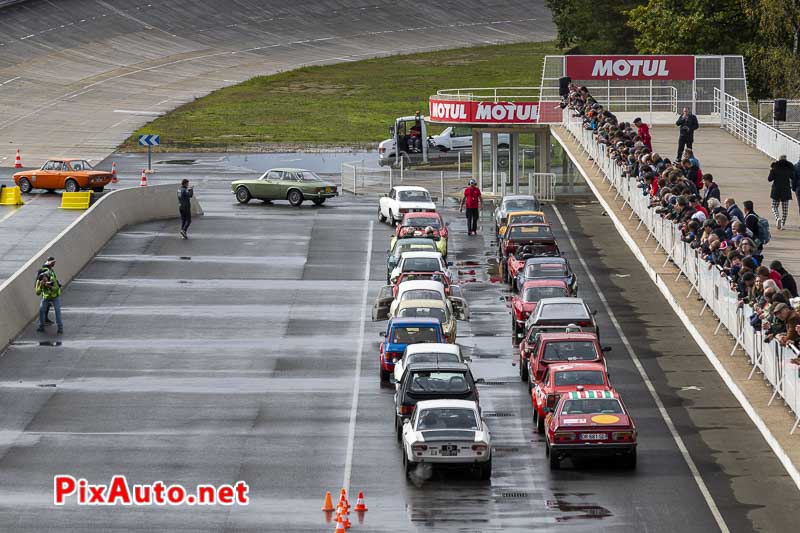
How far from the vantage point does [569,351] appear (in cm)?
3178

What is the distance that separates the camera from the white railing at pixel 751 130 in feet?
154

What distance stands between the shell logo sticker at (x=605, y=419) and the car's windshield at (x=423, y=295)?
36.5ft

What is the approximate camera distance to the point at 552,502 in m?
25.7

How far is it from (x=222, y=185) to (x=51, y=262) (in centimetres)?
2818

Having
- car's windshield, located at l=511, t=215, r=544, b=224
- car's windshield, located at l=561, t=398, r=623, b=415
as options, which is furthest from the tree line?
car's windshield, located at l=561, t=398, r=623, b=415

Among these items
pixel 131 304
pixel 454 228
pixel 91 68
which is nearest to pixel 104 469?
pixel 131 304

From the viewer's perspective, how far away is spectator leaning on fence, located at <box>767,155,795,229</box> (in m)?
36.4

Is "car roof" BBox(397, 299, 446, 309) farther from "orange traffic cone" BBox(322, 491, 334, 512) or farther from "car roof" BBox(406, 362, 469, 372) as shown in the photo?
"orange traffic cone" BBox(322, 491, 334, 512)

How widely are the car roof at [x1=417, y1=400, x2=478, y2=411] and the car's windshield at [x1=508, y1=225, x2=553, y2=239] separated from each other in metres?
18.4

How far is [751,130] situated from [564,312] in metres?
20.7

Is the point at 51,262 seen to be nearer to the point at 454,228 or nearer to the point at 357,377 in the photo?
the point at 357,377

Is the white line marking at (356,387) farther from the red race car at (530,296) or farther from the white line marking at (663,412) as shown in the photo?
the white line marking at (663,412)

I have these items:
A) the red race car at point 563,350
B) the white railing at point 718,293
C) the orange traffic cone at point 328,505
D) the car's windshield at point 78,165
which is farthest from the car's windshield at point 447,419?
the car's windshield at point 78,165

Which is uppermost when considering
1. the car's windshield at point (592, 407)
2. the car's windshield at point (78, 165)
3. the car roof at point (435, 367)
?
the car's windshield at point (78, 165)
